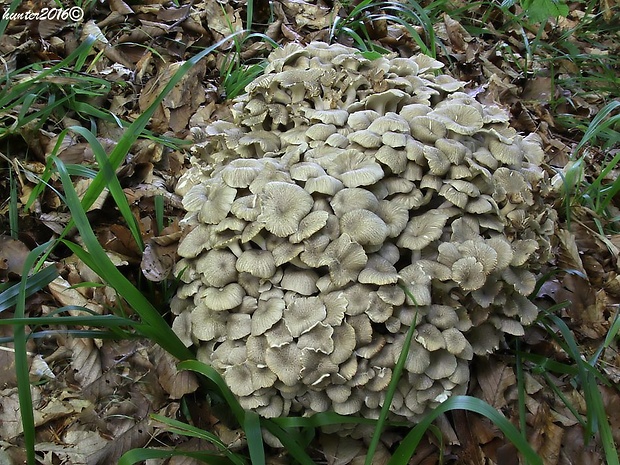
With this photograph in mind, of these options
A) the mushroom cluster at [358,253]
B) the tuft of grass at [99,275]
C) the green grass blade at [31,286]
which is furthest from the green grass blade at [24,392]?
the mushroom cluster at [358,253]

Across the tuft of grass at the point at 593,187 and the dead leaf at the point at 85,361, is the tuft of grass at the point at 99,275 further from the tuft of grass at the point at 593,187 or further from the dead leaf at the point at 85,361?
the tuft of grass at the point at 593,187

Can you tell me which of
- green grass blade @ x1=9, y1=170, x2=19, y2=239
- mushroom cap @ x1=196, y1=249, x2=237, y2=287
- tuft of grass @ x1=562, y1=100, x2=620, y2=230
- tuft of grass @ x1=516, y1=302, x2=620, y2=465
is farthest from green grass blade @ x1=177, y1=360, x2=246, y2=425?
tuft of grass @ x1=562, y1=100, x2=620, y2=230

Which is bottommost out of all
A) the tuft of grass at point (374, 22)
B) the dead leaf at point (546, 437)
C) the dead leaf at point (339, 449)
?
the dead leaf at point (546, 437)

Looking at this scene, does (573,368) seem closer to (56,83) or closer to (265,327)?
(265,327)

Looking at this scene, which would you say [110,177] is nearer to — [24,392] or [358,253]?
[24,392]

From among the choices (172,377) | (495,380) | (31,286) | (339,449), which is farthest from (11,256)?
(495,380)
